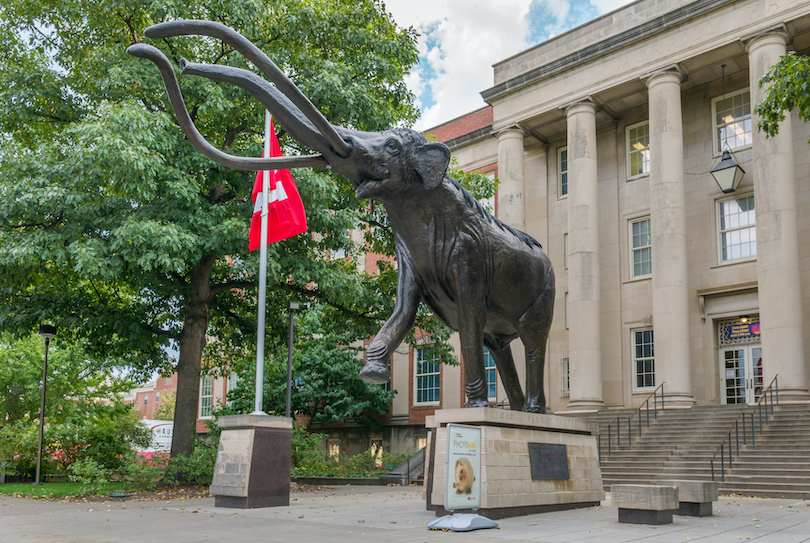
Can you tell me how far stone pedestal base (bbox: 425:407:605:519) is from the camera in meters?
9.03

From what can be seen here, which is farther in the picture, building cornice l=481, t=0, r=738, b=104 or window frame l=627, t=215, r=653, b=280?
window frame l=627, t=215, r=653, b=280

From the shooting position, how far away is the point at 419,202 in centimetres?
817

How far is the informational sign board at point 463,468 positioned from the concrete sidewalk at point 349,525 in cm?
43

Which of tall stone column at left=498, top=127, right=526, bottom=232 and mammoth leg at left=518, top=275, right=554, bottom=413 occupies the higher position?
tall stone column at left=498, top=127, right=526, bottom=232

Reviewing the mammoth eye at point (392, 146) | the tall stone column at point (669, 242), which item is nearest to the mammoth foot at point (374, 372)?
the mammoth eye at point (392, 146)

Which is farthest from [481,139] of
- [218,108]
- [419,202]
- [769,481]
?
[419,202]

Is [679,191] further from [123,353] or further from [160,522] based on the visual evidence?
[160,522]

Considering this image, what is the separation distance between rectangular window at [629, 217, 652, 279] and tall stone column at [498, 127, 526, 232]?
4.16 m

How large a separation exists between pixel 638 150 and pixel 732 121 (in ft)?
11.7

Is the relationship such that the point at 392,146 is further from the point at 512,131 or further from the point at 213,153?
the point at 512,131

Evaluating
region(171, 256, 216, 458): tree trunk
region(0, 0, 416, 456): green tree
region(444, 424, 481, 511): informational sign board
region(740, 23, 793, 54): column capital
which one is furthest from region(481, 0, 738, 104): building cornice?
region(444, 424, 481, 511): informational sign board

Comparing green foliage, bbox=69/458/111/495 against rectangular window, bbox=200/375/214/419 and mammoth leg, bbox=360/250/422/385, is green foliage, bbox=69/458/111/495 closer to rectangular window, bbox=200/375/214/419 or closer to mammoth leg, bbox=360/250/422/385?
mammoth leg, bbox=360/250/422/385

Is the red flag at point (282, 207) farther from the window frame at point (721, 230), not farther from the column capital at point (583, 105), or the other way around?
the window frame at point (721, 230)

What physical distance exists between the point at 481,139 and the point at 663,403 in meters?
14.3
